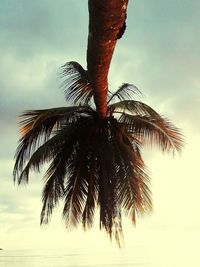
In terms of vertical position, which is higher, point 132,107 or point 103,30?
point 132,107

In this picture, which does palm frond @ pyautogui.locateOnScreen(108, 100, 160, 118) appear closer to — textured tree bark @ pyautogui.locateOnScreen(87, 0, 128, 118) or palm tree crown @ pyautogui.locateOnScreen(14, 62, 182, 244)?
palm tree crown @ pyautogui.locateOnScreen(14, 62, 182, 244)

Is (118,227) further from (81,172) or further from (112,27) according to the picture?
(112,27)

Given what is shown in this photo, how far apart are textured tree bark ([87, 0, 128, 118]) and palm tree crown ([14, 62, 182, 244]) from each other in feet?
28.8

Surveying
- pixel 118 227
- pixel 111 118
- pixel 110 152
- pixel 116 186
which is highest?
pixel 111 118

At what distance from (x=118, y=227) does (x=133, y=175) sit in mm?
1575

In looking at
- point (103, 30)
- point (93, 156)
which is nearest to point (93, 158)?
point (93, 156)

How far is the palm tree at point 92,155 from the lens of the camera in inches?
563

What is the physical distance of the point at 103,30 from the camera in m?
3.98

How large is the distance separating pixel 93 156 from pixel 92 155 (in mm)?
53

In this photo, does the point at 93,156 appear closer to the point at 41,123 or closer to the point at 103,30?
the point at 41,123

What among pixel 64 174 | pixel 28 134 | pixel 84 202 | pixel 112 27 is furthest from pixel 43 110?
pixel 112 27

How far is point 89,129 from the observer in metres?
14.9

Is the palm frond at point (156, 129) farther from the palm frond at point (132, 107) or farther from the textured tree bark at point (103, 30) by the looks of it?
the textured tree bark at point (103, 30)

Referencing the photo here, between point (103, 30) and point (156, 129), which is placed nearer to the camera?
point (103, 30)
